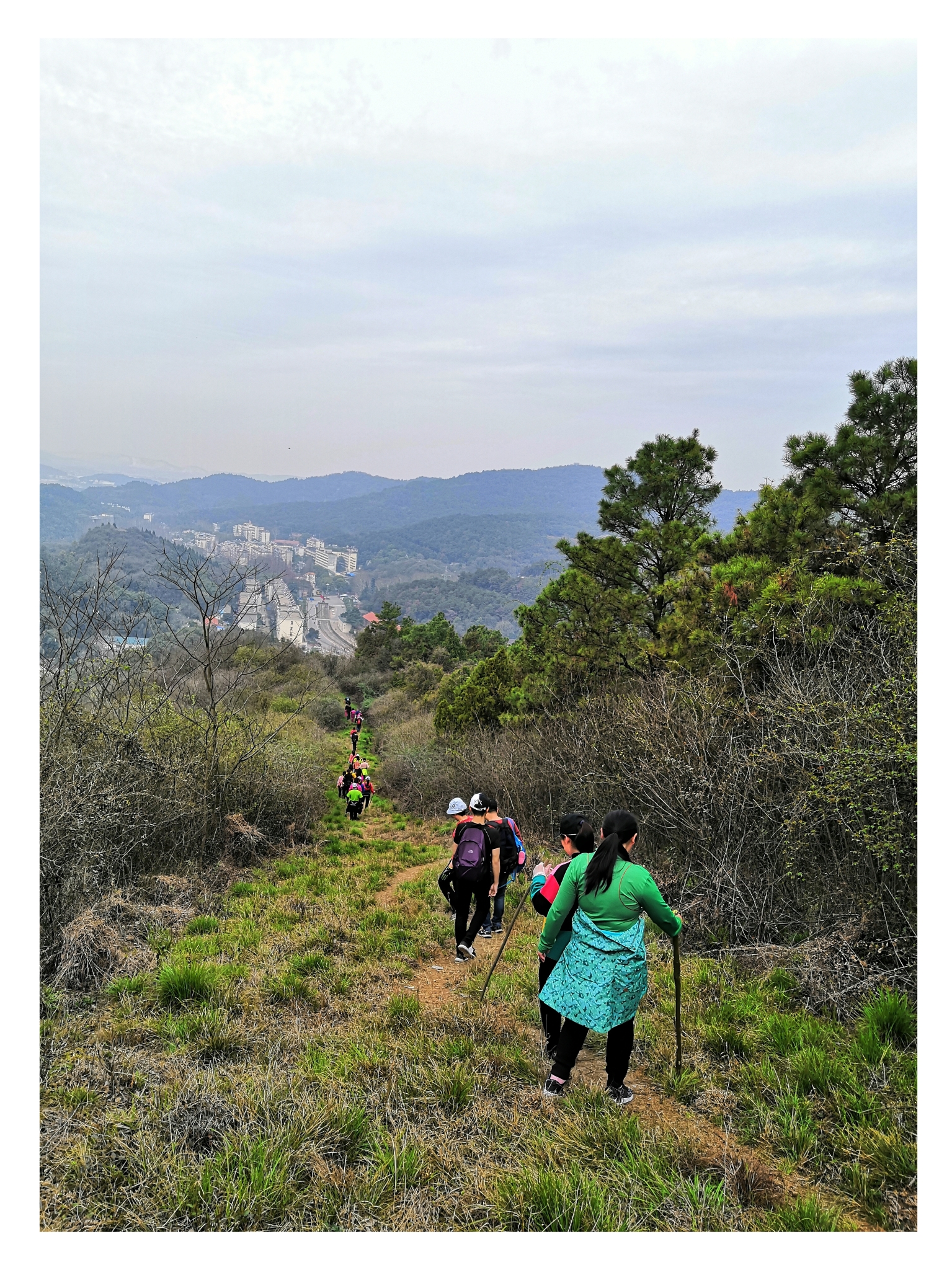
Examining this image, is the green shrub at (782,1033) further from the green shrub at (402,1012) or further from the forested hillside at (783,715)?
the green shrub at (402,1012)

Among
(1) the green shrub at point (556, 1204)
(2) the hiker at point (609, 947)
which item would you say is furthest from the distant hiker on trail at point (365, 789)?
(1) the green shrub at point (556, 1204)

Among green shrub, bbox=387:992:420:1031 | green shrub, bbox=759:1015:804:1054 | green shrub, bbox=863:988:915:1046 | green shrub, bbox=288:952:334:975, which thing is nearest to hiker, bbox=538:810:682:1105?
green shrub, bbox=759:1015:804:1054

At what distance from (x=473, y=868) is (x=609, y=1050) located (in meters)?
2.18

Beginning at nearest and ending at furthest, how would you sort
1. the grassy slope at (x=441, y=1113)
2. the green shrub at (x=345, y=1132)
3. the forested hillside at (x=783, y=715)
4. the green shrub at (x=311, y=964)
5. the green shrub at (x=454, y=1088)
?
the grassy slope at (x=441, y=1113) → the green shrub at (x=345, y=1132) → the green shrub at (x=454, y=1088) → the forested hillside at (x=783, y=715) → the green shrub at (x=311, y=964)

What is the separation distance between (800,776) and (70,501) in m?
94.9

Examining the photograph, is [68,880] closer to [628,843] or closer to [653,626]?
[628,843]

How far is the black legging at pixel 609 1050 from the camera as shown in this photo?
10.7 feet

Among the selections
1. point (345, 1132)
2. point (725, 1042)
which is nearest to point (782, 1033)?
point (725, 1042)

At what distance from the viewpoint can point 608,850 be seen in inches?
124

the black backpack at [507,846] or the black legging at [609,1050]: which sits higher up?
the black backpack at [507,846]

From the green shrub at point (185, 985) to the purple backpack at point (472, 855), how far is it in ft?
6.51

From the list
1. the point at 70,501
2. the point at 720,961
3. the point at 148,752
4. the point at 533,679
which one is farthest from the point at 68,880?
the point at 70,501

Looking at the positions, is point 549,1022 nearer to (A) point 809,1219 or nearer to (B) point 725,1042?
(B) point 725,1042

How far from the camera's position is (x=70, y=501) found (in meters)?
81.3
